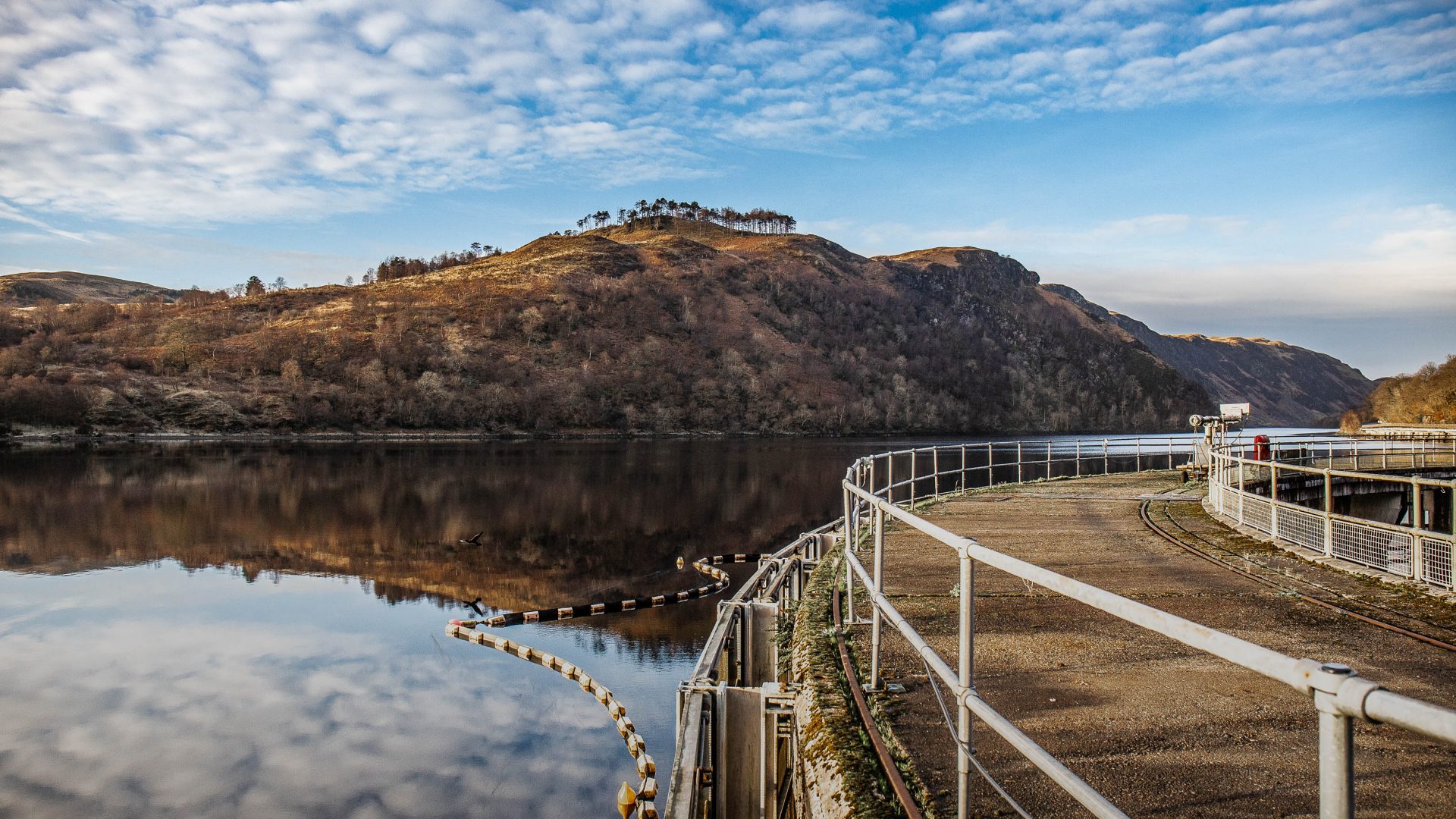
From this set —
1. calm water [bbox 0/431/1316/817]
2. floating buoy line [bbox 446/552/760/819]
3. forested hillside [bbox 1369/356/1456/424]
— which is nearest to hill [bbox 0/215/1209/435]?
forested hillside [bbox 1369/356/1456/424]

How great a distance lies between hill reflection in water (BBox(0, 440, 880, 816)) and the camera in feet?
38.6

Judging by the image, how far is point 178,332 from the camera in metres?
126

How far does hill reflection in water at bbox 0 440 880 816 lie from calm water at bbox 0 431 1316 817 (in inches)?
2.5

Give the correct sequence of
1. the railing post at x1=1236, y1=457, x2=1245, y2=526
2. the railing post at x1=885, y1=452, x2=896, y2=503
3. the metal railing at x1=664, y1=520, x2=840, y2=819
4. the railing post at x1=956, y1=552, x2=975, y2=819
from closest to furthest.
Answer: the railing post at x1=956, y1=552, x2=975, y2=819 < the metal railing at x1=664, y1=520, x2=840, y2=819 < the railing post at x1=885, y1=452, x2=896, y2=503 < the railing post at x1=1236, y1=457, x2=1245, y2=526

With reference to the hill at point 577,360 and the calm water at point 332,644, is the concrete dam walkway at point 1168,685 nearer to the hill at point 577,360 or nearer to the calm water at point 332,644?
the calm water at point 332,644

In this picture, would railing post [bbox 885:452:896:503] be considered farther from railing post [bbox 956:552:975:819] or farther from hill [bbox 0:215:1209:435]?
hill [bbox 0:215:1209:435]

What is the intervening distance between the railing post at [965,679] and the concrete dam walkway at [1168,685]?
474 millimetres

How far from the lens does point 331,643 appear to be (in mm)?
18766

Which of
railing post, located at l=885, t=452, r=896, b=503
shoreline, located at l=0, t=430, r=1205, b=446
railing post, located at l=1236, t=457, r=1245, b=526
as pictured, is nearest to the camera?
railing post, located at l=885, t=452, r=896, b=503

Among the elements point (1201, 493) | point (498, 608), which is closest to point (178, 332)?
point (498, 608)

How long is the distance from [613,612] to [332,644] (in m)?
6.05

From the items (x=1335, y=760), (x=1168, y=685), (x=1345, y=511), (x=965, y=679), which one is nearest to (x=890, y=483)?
(x=1168, y=685)

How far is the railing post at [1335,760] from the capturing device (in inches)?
62.6

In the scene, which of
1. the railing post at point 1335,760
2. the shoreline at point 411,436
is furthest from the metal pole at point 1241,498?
the shoreline at point 411,436
